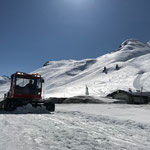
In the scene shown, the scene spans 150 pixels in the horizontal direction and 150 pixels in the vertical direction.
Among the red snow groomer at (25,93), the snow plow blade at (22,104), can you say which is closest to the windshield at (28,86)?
the red snow groomer at (25,93)

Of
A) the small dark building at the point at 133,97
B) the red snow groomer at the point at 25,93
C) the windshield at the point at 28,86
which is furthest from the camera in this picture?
the small dark building at the point at 133,97

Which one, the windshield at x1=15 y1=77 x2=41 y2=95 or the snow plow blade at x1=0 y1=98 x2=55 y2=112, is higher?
the windshield at x1=15 y1=77 x2=41 y2=95

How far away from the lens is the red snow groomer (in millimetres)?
13773

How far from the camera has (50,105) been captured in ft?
47.3

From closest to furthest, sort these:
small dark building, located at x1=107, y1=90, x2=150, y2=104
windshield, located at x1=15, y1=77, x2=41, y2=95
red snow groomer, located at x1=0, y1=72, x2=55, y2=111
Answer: red snow groomer, located at x1=0, y1=72, x2=55, y2=111 → windshield, located at x1=15, y1=77, x2=41, y2=95 → small dark building, located at x1=107, y1=90, x2=150, y2=104

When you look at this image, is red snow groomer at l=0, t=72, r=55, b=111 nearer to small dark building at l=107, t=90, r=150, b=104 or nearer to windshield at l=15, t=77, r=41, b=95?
windshield at l=15, t=77, r=41, b=95

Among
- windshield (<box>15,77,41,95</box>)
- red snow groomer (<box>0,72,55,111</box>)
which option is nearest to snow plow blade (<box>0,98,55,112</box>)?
red snow groomer (<box>0,72,55,111</box>)

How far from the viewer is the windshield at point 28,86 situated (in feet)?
47.6

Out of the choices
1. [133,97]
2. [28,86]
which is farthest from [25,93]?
[133,97]

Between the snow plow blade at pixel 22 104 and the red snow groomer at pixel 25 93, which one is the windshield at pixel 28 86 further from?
the snow plow blade at pixel 22 104

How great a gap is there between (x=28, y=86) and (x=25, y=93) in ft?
2.07

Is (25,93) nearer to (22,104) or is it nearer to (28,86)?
(28,86)

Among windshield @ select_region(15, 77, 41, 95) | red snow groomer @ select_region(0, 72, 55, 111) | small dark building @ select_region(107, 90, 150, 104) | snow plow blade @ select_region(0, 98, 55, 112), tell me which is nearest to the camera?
snow plow blade @ select_region(0, 98, 55, 112)

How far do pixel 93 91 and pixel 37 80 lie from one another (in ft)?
244
